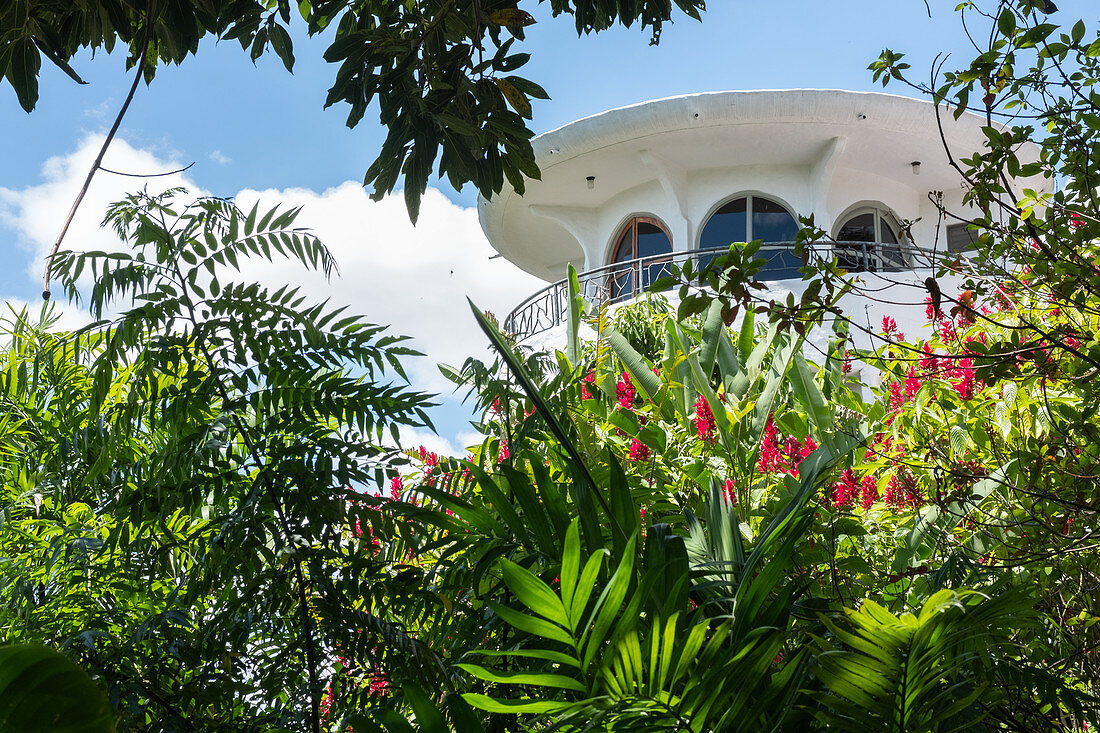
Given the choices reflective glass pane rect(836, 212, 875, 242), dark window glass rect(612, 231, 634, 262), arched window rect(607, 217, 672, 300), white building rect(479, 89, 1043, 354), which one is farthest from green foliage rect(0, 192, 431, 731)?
reflective glass pane rect(836, 212, 875, 242)

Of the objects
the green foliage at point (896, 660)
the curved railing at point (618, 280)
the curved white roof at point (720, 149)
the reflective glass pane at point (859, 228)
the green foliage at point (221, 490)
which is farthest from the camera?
the reflective glass pane at point (859, 228)

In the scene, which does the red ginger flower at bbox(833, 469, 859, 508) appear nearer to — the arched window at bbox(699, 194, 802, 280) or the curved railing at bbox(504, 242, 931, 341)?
the curved railing at bbox(504, 242, 931, 341)

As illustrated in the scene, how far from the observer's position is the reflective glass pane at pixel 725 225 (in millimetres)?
12938

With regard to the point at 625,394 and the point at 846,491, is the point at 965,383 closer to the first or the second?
the point at 846,491

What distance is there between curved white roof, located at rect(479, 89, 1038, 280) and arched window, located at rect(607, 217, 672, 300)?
0.36 metres

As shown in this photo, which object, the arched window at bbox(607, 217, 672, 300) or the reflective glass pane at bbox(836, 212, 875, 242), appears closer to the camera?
the arched window at bbox(607, 217, 672, 300)

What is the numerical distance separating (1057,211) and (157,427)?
2.58 metres

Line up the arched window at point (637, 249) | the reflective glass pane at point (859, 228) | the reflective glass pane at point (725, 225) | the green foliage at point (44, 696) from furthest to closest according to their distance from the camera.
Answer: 1. the reflective glass pane at point (859, 228)
2. the reflective glass pane at point (725, 225)
3. the arched window at point (637, 249)
4. the green foliage at point (44, 696)

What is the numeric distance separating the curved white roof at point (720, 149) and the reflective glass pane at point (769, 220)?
0.80 ft

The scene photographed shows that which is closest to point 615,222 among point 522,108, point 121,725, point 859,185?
point 859,185

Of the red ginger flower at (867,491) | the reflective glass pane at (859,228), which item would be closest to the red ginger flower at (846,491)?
the red ginger flower at (867,491)

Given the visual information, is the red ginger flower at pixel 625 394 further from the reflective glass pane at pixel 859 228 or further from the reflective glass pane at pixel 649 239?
the reflective glass pane at pixel 859 228

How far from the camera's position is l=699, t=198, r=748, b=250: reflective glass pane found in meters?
12.9

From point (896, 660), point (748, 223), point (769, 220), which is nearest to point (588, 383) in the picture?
point (896, 660)
